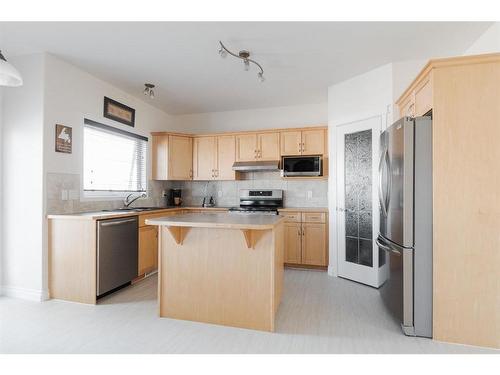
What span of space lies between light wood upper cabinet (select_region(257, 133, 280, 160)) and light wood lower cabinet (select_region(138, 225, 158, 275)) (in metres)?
2.07

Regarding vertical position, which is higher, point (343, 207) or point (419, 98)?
point (419, 98)

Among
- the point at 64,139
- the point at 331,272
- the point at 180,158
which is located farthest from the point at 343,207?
the point at 64,139

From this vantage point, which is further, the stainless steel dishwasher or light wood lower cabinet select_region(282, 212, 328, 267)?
light wood lower cabinet select_region(282, 212, 328, 267)

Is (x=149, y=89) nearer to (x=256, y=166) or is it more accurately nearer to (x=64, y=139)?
(x=64, y=139)

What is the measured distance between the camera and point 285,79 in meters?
3.63

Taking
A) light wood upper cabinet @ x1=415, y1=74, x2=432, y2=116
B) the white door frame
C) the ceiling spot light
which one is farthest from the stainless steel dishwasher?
light wood upper cabinet @ x1=415, y1=74, x2=432, y2=116

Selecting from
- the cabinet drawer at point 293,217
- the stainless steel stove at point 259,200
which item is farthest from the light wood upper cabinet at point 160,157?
the cabinet drawer at point 293,217

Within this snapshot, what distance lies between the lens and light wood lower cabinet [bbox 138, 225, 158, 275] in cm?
346

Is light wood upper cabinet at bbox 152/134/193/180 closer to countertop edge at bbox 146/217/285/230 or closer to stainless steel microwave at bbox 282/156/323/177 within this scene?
stainless steel microwave at bbox 282/156/323/177

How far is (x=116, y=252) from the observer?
3037 millimetres

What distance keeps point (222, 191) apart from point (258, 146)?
1.14 metres
